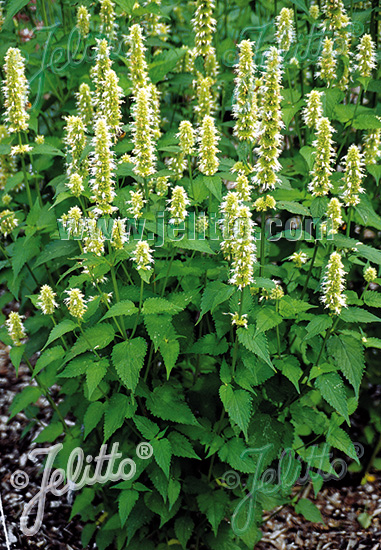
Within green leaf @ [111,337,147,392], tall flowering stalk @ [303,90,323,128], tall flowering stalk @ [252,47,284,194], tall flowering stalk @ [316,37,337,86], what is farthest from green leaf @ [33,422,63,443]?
tall flowering stalk @ [316,37,337,86]

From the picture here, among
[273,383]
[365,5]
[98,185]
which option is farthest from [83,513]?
[365,5]

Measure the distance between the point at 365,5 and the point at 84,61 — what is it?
2328 mm

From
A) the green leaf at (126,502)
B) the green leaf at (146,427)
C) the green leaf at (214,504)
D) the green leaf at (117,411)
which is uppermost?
the green leaf at (117,411)

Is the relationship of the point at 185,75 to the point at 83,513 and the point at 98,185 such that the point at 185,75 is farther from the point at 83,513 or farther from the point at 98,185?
the point at 83,513

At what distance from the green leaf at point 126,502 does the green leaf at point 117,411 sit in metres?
0.45

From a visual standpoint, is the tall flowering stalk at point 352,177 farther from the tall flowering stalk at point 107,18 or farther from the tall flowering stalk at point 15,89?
the tall flowering stalk at point 15,89

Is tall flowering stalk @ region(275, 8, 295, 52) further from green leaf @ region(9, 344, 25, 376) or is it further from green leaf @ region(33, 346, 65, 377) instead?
green leaf @ region(9, 344, 25, 376)

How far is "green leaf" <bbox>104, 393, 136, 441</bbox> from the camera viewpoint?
280 centimetres

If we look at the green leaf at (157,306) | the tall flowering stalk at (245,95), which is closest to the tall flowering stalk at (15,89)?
the tall flowering stalk at (245,95)

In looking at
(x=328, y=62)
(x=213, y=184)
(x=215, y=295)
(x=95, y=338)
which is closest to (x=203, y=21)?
(x=328, y=62)

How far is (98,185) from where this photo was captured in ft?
8.44

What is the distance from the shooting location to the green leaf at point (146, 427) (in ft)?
9.64

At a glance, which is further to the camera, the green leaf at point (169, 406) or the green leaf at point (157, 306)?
the green leaf at point (169, 406)

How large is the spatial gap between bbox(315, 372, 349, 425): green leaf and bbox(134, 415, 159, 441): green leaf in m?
0.89
